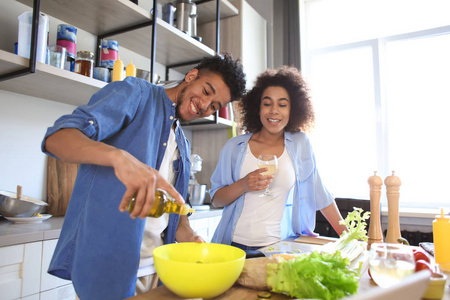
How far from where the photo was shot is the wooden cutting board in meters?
2.00

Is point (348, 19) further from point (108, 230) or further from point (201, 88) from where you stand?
point (108, 230)

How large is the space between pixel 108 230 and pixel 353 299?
2.48ft

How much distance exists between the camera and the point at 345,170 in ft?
11.3

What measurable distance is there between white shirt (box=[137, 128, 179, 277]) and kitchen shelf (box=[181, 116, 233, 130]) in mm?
1615

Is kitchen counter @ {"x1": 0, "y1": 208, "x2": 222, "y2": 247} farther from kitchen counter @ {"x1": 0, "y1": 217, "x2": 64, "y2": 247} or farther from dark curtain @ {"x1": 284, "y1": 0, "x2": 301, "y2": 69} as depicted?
dark curtain @ {"x1": 284, "y1": 0, "x2": 301, "y2": 69}

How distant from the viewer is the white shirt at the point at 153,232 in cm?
110

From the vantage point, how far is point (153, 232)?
1133 mm

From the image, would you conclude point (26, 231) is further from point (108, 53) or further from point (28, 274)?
point (108, 53)

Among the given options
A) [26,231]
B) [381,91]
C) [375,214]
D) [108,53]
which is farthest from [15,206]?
[381,91]

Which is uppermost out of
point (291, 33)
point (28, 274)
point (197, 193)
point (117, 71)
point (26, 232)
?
point (291, 33)

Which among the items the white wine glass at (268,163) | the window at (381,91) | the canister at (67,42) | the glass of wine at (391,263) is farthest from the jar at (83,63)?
the window at (381,91)

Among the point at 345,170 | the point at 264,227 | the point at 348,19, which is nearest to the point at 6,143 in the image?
the point at 264,227

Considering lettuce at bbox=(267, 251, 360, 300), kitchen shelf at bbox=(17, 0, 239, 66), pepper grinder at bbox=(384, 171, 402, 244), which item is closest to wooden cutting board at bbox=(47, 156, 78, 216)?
kitchen shelf at bbox=(17, 0, 239, 66)

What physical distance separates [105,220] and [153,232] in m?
0.23
